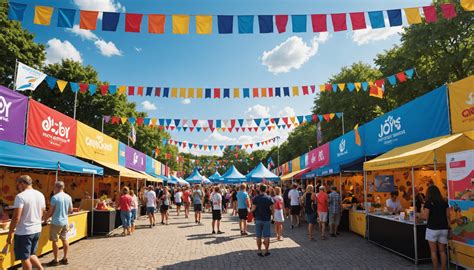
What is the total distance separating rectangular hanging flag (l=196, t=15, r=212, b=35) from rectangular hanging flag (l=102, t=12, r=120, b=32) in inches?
76.0

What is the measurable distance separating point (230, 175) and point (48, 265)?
1892 cm

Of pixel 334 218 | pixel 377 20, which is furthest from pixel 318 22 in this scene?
pixel 334 218

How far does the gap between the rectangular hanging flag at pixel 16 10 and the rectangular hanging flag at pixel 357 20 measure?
779cm

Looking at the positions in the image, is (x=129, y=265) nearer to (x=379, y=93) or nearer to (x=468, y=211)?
(x=468, y=211)

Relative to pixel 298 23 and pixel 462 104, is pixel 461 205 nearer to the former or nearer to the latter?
pixel 462 104

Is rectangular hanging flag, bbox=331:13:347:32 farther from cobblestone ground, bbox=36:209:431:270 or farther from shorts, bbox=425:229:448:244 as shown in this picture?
cobblestone ground, bbox=36:209:431:270

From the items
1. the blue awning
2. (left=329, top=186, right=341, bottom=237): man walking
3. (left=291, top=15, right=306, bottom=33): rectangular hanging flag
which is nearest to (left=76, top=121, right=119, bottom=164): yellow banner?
the blue awning

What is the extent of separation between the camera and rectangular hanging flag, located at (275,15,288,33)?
8594 millimetres

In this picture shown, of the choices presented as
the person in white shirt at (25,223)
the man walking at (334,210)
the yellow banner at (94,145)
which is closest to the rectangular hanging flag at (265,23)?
the man walking at (334,210)

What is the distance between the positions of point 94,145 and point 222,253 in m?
9.34

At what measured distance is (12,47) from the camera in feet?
73.3

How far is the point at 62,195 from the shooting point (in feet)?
23.8

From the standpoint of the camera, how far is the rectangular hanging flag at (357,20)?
8516mm

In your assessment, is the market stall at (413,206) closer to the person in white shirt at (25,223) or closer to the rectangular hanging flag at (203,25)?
the rectangular hanging flag at (203,25)
